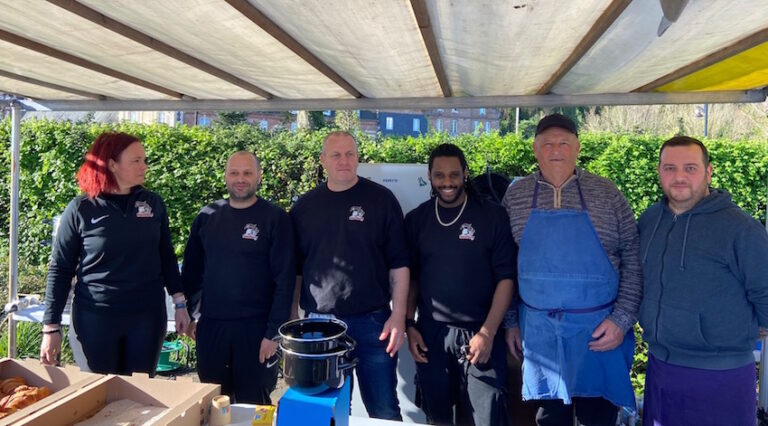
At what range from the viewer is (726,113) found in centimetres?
1353

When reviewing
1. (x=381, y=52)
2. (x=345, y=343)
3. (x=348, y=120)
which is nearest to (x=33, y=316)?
(x=381, y=52)

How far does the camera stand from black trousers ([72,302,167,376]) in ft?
7.70

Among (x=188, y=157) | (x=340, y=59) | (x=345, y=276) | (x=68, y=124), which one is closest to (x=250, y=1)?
(x=340, y=59)

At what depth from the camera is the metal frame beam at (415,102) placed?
115 inches

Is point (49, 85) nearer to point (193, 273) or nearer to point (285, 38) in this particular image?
point (193, 273)

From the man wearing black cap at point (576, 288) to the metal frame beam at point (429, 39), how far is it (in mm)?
603

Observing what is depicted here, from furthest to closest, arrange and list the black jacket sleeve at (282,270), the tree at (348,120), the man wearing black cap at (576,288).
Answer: the tree at (348,120), the black jacket sleeve at (282,270), the man wearing black cap at (576,288)

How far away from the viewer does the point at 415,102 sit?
3273mm

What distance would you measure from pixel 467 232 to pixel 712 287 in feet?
3.08

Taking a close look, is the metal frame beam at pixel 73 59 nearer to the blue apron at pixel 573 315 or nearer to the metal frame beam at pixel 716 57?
the blue apron at pixel 573 315

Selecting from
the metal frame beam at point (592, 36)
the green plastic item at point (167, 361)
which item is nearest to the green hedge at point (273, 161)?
the green plastic item at point (167, 361)

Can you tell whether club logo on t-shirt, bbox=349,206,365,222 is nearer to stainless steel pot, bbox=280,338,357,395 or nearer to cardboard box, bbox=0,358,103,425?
stainless steel pot, bbox=280,338,357,395

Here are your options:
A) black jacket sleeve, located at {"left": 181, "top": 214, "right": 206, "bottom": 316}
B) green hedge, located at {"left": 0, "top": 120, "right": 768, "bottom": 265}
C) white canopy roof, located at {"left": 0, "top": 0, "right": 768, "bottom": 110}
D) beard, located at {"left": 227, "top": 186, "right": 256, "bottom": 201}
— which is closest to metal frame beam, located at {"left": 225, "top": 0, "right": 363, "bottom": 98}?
white canopy roof, located at {"left": 0, "top": 0, "right": 768, "bottom": 110}

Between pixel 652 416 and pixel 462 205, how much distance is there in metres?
1.16
